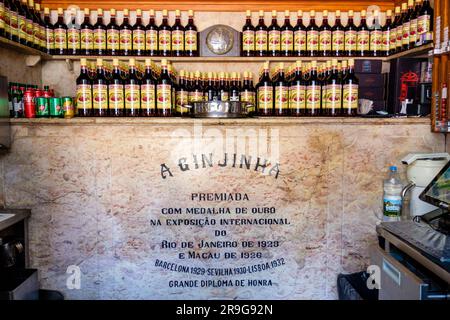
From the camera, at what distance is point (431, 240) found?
1.53 metres

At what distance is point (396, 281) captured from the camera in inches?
60.0

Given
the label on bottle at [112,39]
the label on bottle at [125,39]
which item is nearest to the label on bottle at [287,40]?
the label on bottle at [125,39]

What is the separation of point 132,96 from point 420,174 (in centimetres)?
169

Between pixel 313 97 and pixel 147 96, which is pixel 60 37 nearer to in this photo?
pixel 147 96

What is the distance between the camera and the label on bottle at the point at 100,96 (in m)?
2.46

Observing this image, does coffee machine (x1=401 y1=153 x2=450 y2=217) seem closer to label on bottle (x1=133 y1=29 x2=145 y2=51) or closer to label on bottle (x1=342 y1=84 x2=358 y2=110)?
label on bottle (x1=342 y1=84 x2=358 y2=110)

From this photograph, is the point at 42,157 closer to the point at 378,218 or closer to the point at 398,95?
the point at 378,218

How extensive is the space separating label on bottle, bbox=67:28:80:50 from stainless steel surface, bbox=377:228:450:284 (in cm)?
266

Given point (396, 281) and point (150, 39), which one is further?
point (150, 39)

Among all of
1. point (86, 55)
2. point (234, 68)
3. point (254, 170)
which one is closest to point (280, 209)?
point (254, 170)

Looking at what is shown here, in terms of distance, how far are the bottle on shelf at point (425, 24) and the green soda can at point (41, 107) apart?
2.38 metres

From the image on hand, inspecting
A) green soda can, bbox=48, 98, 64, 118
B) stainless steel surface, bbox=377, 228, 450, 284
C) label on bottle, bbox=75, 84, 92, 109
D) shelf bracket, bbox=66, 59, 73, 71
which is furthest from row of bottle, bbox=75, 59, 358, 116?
stainless steel surface, bbox=377, 228, 450, 284

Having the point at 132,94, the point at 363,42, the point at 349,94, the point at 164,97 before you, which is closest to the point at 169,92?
the point at 164,97

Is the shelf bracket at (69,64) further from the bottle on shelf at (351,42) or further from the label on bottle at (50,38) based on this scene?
the bottle on shelf at (351,42)
